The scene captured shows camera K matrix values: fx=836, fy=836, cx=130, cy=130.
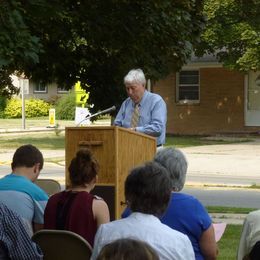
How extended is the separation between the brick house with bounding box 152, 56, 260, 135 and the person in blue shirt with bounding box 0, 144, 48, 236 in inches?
1226

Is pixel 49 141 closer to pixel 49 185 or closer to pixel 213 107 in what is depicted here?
pixel 213 107

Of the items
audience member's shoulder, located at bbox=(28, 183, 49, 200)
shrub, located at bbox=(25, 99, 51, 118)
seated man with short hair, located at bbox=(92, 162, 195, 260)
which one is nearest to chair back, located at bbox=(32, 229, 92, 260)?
seated man with short hair, located at bbox=(92, 162, 195, 260)

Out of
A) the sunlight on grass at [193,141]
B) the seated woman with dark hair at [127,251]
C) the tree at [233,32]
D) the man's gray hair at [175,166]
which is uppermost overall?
the tree at [233,32]

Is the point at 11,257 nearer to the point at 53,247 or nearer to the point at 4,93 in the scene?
the point at 53,247

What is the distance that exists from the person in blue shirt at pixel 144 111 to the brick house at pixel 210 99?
28944 mm

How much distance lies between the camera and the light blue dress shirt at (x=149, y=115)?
26.9 feet

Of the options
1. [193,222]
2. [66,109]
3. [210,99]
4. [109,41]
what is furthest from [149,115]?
[66,109]

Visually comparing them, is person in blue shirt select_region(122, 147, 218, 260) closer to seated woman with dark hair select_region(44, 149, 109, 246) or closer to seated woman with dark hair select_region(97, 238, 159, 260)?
seated woman with dark hair select_region(44, 149, 109, 246)

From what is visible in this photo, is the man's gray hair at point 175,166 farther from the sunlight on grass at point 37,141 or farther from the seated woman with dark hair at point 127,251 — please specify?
the sunlight on grass at point 37,141

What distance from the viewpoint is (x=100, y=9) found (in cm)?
853

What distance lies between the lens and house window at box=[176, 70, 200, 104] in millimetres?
38969

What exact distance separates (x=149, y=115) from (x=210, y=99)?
30229 mm

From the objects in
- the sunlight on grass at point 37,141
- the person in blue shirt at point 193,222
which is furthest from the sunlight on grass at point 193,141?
the person in blue shirt at point 193,222

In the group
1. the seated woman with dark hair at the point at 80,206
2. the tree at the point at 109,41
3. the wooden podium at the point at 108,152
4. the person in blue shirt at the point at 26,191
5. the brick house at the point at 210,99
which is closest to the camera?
the seated woman with dark hair at the point at 80,206
